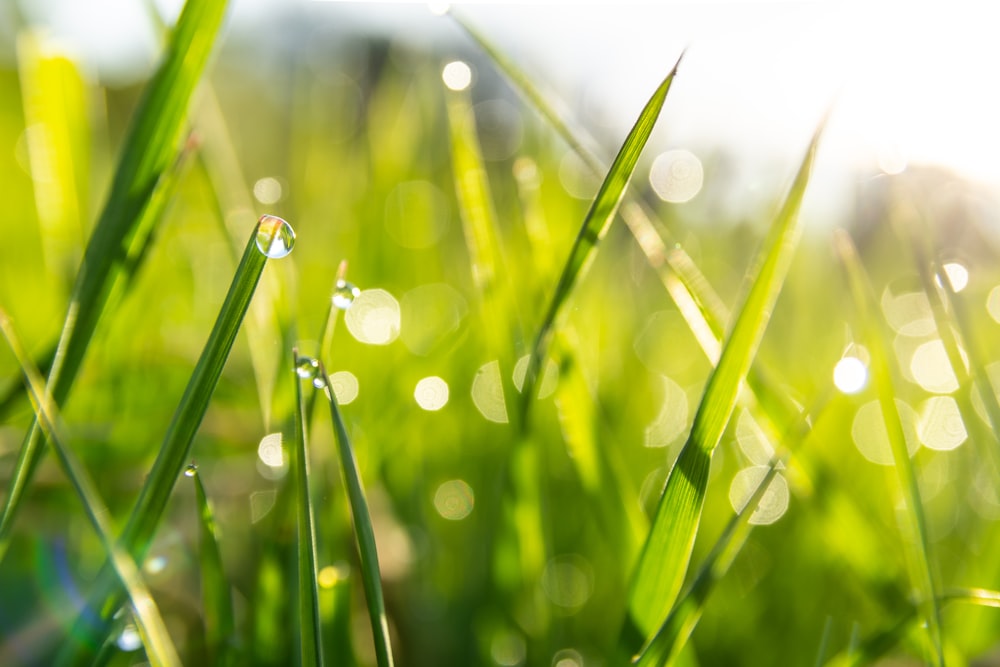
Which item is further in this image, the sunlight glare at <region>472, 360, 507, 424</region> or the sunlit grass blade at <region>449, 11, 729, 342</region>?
the sunlight glare at <region>472, 360, 507, 424</region>

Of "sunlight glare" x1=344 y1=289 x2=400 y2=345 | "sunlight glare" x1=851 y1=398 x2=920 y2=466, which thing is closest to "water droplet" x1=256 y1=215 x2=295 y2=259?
"sunlight glare" x1=344 y1=289 x2=400 y2=345

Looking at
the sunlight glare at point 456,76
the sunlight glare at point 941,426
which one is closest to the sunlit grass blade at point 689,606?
the sunlight glare at point 456,76

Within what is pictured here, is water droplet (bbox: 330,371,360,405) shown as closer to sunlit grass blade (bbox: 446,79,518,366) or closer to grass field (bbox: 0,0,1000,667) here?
grass field (bbox: 0,0,1000,667)

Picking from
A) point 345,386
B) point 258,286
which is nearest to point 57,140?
point 258,286

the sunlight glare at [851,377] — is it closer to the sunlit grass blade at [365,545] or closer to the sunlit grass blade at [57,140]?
the sunlit grass blade at [365,545]

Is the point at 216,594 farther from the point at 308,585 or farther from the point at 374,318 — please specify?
the point at 374,318


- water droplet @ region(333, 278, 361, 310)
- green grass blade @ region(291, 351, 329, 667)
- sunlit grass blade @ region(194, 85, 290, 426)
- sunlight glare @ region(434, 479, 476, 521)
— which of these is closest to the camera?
green grass blade @ region(291, 351, 329, 667)
